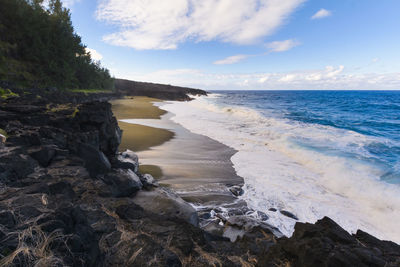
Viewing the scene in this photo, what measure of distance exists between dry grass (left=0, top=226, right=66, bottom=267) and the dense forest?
31.6m

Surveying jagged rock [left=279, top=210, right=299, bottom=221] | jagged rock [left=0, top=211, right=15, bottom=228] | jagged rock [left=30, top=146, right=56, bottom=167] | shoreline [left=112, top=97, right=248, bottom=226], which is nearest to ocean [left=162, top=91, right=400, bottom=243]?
jagged rock [left=279, top=210, right=299, bottom=221]

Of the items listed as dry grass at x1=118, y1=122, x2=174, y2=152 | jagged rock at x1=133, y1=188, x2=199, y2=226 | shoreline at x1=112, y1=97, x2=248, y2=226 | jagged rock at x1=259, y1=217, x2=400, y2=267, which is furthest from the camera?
dry grass at x1=118, y1=122, x2=174, y2=152

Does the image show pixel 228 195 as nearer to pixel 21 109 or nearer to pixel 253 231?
pixel 253 231

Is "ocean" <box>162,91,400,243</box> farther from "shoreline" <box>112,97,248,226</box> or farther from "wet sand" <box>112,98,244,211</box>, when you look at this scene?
"wet sand" <box>112,98,244,211</box>

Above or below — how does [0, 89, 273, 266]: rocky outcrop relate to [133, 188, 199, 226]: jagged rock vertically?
above

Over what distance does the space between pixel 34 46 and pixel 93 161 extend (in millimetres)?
39226

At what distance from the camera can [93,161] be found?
225 inches

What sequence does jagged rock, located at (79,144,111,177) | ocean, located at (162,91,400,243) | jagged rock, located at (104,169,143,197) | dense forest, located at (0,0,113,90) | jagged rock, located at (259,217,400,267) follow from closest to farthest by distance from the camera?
jagged rock, located at (259,217,400,267) < jagged rock, located at (104,169,143,197) < jagged rock, located at (79,144,111,177) < ocean, located at (162,91,400,243) < dense forest, located at (0,0,113,90)

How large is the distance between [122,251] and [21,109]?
8.53 metres

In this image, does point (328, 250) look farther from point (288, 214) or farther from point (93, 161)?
point (93, 161)

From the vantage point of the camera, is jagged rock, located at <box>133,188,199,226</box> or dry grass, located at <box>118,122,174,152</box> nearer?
jagged rock, located at <box>133,188,199,226</box>

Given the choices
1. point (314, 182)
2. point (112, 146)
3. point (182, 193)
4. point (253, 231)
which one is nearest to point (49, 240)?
point (253, 231)

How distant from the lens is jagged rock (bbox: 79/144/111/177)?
18.2 feet

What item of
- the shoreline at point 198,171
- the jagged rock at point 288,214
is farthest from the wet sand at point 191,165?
the jagged rock at point 288,214
